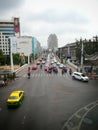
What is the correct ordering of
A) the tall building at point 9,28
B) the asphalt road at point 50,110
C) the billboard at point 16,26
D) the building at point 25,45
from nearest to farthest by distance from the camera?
the asphalt road at point 50,110 < the building at point 25,45 < the tall building at point 9,28 < the billboard at point 16,26

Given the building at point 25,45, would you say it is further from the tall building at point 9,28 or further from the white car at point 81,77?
the white car at point 81,77

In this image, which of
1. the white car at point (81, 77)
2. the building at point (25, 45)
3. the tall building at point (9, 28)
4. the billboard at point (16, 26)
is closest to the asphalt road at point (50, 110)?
the white car at point (81, 77)

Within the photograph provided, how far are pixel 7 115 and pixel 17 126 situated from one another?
3.34 metres

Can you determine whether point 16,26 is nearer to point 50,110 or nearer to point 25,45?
point 25,45

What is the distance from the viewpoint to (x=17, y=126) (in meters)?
17.3

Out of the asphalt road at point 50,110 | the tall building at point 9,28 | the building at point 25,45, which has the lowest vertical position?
the asphalt road at point 50,110

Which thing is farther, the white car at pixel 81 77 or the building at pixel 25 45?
the building at pixel 25 45

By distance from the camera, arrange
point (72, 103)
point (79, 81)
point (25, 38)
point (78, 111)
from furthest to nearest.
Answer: point (25, 38)
point (79, 81)
point (72, 103)
point (78, 111)

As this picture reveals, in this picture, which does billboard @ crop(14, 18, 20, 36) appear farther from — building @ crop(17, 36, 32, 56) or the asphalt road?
the asphalt road

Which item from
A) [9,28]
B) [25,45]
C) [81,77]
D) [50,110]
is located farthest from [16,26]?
[50,110]

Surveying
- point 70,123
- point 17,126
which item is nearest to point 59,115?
point 70,123

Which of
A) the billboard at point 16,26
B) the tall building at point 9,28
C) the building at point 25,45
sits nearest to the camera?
the building at point 25,45

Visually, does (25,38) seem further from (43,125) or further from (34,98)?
(43,125)

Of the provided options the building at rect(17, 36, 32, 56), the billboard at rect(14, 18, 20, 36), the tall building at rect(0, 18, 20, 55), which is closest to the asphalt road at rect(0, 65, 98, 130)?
the building at rect(17, 36, 32, 56)
